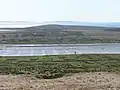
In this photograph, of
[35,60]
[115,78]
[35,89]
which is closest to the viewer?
[35,89]

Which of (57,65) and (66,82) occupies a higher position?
(66,82)

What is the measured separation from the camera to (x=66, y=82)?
723 inches

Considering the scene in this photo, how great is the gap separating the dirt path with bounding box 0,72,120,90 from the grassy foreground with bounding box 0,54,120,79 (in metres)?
1.50

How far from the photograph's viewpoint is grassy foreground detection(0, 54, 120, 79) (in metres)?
21.7

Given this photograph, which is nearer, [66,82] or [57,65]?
[66,82]

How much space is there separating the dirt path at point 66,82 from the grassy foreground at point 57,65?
1495 millimetres

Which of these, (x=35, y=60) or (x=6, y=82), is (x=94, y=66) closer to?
(x=35, y=60)

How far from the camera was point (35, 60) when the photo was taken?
26469 mm

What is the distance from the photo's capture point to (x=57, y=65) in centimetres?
2419

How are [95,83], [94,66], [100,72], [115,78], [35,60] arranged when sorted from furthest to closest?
[35,60], [94,66], [100,72], [115,78], [95,83]

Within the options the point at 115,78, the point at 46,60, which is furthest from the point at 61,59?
the point at 115,78

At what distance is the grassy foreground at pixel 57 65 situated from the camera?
71.4 ft

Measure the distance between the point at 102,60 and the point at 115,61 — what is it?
1.24 meters

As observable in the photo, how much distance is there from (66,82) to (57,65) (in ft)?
19.4
